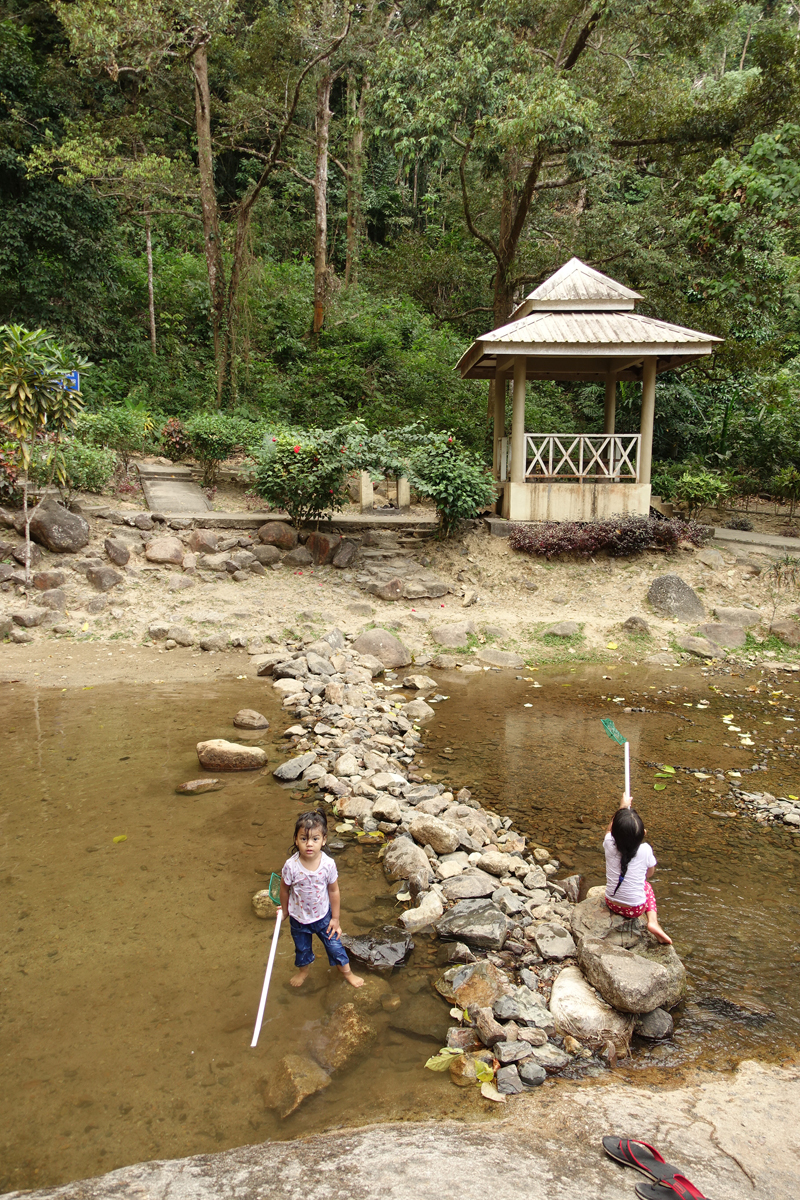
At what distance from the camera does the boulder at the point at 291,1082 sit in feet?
9.99

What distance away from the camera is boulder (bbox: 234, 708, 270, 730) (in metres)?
7.09

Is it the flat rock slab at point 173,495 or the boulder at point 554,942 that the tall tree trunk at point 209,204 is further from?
the boulder at point 554,942

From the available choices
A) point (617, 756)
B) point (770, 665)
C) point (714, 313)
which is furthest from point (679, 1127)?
point (714, 313)

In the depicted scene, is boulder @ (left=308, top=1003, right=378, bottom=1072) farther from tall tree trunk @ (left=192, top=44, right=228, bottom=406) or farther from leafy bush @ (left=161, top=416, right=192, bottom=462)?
tall tree trunk @ (left=192, top=44, right=228, bottom=406)

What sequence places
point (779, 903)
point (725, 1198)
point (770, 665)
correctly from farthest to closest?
1. point (770, 665)
2. point (779, 903)
3. point (725, 1198)

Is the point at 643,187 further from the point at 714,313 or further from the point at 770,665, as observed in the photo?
the point at 770,665

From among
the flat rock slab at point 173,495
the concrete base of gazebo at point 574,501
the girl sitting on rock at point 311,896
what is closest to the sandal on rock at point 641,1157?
the girl sitting on rock at point 311,896

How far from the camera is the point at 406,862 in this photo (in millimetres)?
4762

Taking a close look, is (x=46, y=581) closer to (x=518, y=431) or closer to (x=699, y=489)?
(x=518, y=431)

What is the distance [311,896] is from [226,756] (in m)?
2.67

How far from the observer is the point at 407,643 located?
10094mm

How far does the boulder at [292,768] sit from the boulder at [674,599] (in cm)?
687

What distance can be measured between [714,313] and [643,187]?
260 inches

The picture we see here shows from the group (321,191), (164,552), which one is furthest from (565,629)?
(321,191)
